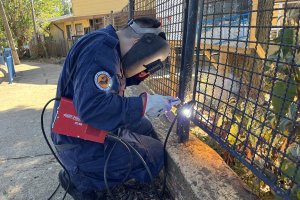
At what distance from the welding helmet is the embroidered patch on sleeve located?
0.82 feet

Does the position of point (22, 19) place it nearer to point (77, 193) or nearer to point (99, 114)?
point (77, 193)

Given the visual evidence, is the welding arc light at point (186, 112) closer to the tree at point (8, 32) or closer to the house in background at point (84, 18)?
the tree at point (8, 32)

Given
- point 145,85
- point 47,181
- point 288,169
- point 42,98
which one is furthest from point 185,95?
point 42,98

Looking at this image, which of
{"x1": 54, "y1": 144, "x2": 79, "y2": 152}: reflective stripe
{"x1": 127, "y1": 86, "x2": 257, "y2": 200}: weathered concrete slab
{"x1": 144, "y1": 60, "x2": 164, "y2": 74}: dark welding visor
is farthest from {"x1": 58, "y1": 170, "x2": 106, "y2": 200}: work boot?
{"x1": 144, "y1": 60, "x2": 164, "y2": 74}: dark welding visor

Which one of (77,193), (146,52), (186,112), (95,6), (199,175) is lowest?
(77,193)

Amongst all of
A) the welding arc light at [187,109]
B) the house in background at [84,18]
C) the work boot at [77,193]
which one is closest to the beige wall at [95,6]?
the house in background at [84,18]

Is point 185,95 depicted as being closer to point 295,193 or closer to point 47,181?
point 295,193

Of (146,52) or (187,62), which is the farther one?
(187,62)

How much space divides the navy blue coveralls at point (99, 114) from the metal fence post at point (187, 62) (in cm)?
28

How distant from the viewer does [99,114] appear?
73.2 inches

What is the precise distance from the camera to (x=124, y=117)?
191 cm

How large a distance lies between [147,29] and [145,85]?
2.27 m

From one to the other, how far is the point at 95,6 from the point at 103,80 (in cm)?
1956

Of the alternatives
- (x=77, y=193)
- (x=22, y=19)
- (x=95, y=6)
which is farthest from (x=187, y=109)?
(x=22, y=19)
